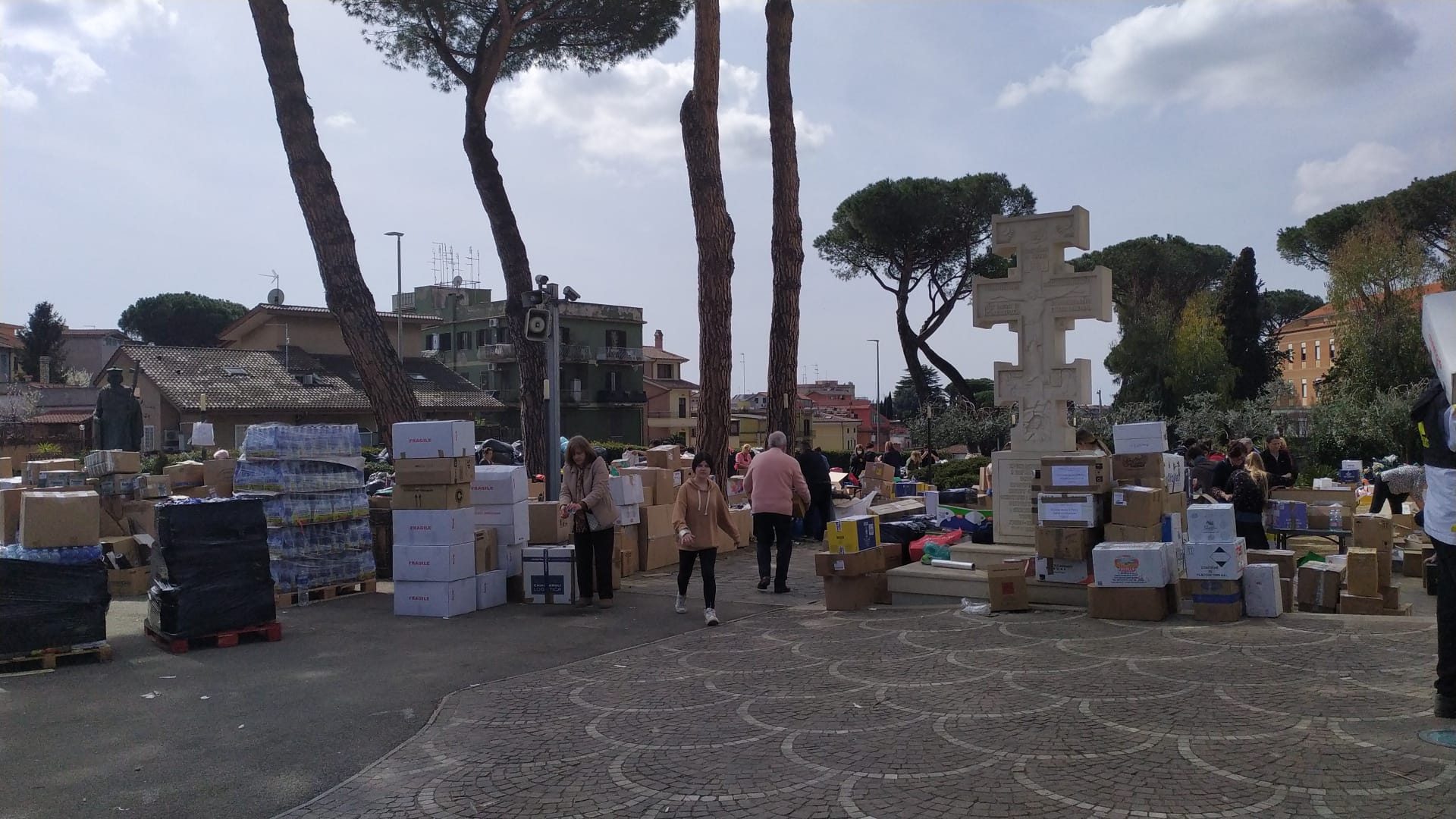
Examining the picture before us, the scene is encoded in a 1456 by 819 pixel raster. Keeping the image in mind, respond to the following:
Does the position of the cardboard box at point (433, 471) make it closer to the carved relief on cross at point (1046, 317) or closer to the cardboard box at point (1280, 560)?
the carved relief on cross at point (1046, 317)

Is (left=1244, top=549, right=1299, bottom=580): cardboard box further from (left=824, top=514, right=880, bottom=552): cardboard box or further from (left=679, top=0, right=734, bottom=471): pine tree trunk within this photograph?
(left=679, top=0, right=734, bottom=471): pine tree trunk

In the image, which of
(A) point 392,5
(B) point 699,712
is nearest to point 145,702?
(B) point 699,712

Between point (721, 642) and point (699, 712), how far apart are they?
2.08 m

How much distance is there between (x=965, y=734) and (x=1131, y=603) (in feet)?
10.9

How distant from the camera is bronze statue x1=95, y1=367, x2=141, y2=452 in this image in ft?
44.0

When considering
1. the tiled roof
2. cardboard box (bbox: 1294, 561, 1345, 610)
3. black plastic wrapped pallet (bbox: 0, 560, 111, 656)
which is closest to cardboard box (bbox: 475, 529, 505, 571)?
black plastic wrapped pallet (bbox: 0, 560, 111, 656)

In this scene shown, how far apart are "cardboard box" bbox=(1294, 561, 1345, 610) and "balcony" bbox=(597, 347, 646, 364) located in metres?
56.4

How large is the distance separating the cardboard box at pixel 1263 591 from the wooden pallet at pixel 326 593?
26.7 ft

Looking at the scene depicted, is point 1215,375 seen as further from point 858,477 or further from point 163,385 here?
point 163,385

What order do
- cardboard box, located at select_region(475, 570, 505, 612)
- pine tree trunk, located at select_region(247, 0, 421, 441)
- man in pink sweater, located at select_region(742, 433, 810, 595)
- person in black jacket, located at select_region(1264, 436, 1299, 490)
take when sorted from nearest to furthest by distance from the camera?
cardboard box, located at select_region(475, 570, 505, 612) → man in pink sweater, located at select_region(742, 433, 810, 595) → pine tree trunk, located at select_region(247, 0, 421, 441) → person in black jacket, located at select_region(1264, 436, 1299, 490)

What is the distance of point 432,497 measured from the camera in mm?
9062

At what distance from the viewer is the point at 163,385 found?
40.9 metres

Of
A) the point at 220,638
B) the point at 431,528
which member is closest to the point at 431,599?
the point at 431,528

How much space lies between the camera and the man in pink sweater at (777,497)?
1024 centimetres
